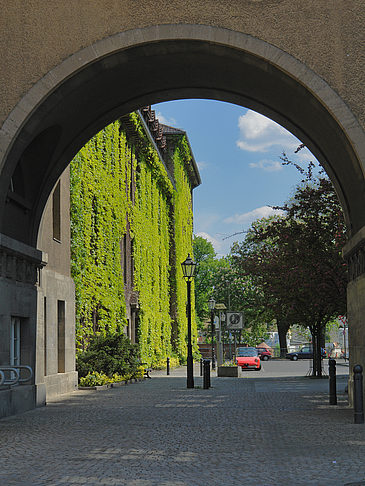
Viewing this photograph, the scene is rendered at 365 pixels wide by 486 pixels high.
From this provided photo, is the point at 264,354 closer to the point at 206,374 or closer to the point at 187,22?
the point at 206,374

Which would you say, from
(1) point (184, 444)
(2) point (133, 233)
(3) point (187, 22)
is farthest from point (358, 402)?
(2) point (133, 233)

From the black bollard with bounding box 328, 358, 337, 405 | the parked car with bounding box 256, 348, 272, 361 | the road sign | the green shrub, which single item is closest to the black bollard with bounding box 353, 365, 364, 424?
the black bollard with bounding box 328, 358, 337, 405

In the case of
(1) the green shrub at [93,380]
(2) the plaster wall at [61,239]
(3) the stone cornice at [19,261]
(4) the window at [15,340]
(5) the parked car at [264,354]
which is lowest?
(5) the parked car at [264,354]

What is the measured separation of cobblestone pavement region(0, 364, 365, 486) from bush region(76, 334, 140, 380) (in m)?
6.94

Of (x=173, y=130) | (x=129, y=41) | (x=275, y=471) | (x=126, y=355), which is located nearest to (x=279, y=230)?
(x=126, y=355)

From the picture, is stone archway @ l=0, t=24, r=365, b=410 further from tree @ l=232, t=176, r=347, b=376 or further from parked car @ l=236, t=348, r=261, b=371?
parked car @ l=236, t=348, r=261, b=371

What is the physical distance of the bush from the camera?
82.7 feet

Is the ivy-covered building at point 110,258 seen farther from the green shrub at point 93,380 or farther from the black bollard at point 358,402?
the black bollard at point 358,402

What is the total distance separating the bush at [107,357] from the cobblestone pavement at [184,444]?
694 centimetres

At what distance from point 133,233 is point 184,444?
88.9 ft

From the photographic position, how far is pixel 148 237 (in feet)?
137

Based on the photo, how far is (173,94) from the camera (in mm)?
18094

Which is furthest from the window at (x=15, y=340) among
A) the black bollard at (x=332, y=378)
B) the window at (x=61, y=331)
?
the black bollard at (x=332, y=378)

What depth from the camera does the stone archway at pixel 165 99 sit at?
14.2m
